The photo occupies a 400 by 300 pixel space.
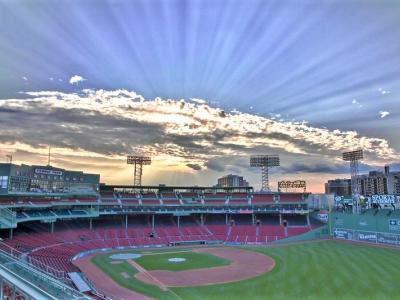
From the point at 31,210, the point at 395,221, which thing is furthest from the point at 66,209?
the point at 395,221

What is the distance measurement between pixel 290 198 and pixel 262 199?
6.58m

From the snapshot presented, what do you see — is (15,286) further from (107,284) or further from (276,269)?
(276,269)

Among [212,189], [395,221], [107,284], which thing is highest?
[212,189]

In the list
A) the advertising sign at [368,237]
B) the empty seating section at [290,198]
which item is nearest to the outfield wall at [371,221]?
the advertising sign at [368,237]

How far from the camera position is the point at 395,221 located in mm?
55625

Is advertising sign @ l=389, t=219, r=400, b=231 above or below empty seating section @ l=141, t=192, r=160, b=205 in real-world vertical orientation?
below

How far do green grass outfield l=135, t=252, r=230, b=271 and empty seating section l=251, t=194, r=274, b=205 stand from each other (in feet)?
94.0

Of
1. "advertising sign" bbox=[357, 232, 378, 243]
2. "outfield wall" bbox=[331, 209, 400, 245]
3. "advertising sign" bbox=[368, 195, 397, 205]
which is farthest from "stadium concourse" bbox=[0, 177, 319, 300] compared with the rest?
"advertising sign" bbox=[368, 195, 397, 205]

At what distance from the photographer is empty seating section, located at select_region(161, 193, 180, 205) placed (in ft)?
256

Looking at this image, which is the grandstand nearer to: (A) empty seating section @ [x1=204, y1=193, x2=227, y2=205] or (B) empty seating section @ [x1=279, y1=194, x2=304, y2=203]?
(B) empty seating section @ [x1=279, y1=194, x2=304, y2=203]

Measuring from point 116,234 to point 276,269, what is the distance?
1287 inches

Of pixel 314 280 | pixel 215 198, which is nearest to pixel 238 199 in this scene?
pixel 215 198

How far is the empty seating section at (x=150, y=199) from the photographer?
7652 centimetres

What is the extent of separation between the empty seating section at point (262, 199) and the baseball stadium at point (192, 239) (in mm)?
228
